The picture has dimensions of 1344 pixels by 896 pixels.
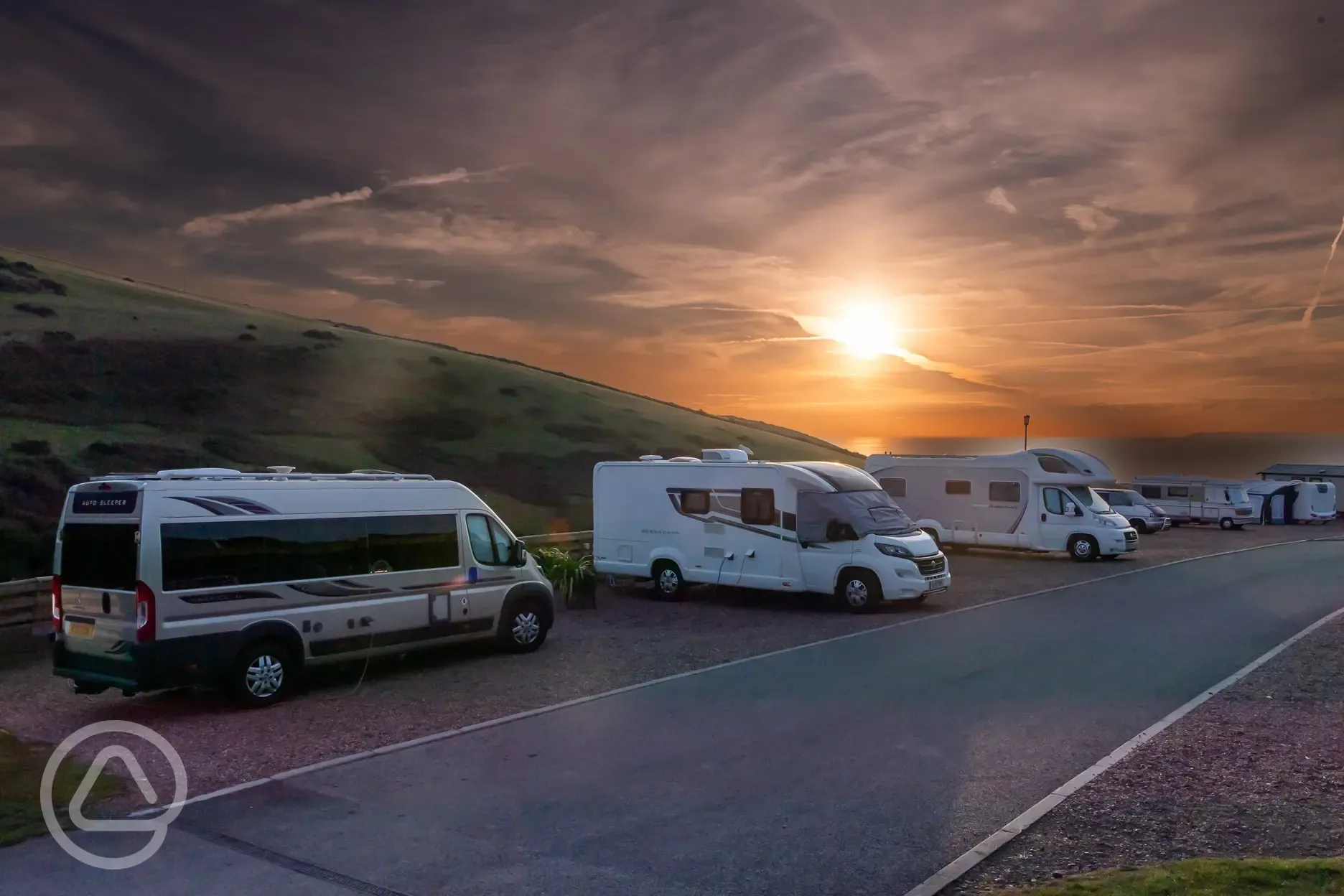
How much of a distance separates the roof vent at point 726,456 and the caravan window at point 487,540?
684 cm

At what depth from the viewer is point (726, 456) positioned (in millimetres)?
21141

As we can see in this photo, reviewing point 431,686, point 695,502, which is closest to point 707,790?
point 431,686

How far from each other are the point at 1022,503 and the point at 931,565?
39.8ft

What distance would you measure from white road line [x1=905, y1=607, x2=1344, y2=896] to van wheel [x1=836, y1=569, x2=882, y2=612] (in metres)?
6.82

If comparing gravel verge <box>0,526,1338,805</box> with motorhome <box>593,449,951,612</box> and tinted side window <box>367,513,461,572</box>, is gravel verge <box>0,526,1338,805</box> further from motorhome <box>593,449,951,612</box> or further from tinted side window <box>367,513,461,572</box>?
tinted side window <box>367,513,461,572</box>

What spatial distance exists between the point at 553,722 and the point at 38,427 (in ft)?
117

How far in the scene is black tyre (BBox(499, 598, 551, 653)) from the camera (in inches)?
574

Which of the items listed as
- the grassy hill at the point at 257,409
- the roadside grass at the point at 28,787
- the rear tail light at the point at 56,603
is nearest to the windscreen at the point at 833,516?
the rear tail light at the point at 56,603

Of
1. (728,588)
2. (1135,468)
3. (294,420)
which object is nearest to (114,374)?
(294,420)

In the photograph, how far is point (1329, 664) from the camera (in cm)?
1381

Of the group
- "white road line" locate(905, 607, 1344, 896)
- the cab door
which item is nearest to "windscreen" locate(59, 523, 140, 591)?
the cab door

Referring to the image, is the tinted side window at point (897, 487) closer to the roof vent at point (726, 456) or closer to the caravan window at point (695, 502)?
the roof vent at point (726, 456)

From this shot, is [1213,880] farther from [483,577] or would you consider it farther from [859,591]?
[859,591]

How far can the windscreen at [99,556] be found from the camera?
1083cm
